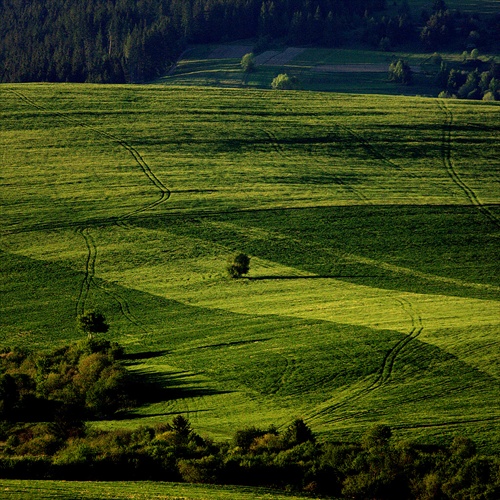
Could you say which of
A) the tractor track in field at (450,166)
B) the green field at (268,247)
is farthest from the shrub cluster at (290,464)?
the tractor track in field at (450,166)

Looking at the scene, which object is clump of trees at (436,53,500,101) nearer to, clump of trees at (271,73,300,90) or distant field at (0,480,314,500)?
clump of trees at (271,73,300,90)

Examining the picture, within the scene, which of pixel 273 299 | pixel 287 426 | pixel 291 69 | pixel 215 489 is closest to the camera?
pixel 215 489

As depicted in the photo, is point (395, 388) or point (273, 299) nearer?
point (395, 388)

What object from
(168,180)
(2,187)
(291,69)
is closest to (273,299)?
(168,180)

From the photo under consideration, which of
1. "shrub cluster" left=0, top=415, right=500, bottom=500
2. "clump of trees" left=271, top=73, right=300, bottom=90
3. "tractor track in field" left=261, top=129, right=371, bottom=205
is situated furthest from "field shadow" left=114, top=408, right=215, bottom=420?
"clump of trees" left=271, top=73, right=300, bottom=90

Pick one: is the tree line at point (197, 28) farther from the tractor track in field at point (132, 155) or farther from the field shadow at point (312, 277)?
the field shadow at point (312, 277)

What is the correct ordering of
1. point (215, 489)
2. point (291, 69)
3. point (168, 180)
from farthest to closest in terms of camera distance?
point (291, 69) < point (168, 180) < point (215, 489)

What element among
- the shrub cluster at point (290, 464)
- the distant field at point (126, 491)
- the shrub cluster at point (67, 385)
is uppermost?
the distant field at point (126, 491)

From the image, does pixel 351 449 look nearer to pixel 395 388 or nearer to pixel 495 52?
pixel 395 388
